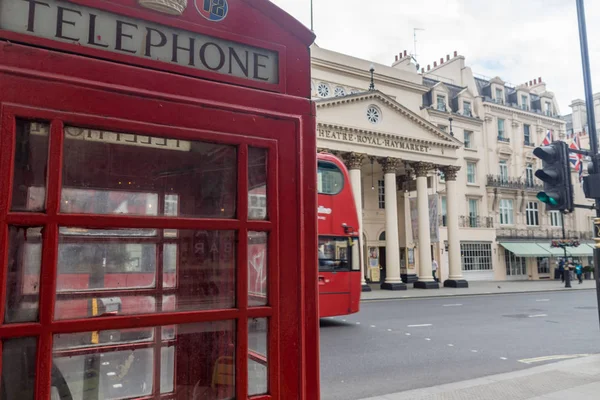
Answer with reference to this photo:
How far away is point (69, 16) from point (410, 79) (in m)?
31.7

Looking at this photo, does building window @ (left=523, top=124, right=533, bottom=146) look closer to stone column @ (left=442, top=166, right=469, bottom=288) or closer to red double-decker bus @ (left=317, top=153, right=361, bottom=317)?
stone column @ (left=442, top=166, right=469, bottom=288)

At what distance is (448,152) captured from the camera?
1096 inches

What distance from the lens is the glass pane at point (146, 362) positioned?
5.40 feet

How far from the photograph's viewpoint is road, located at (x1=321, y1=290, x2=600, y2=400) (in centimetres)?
649

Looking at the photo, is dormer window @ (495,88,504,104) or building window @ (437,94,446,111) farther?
dormer window @ (495,88,504,104)

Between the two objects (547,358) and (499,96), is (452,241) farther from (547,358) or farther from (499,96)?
(547,358)

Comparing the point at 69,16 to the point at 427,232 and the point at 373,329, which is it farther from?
the point at 427,232

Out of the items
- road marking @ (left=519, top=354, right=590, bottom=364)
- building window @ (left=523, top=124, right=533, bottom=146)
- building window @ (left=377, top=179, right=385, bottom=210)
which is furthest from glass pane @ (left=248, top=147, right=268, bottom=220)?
building window @ (left=523, top=124, right=533, bottom=146)

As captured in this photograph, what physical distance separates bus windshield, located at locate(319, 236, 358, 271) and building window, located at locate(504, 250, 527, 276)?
90.0 feet

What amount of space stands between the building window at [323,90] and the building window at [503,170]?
17130 millimetres

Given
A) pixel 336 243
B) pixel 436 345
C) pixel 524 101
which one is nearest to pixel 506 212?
pixel 524 101

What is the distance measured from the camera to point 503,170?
36625 millimetres

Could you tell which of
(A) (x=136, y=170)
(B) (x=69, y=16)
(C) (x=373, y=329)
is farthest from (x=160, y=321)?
(C) (x=373, y=329)

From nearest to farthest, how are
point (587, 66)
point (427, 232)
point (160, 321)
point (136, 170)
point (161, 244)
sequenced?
point (160, 321) < point (136, 170) < point (161, 244) < point (587, 66) < point (427, 232)
